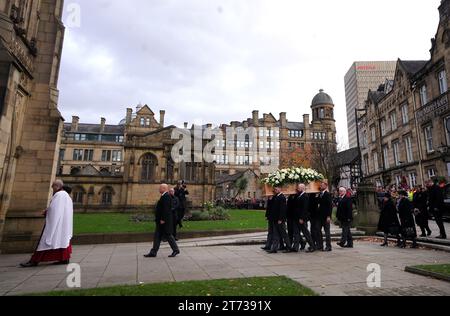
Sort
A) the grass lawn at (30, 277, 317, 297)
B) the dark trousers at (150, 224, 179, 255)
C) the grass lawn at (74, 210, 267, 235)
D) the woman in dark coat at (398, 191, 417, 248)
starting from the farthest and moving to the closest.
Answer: the grass lawn at (74, 210, 267, 235) → the woman in dark coat at (398, 191, 417, 248) → the dark trousers at (150, 224, 179, 255) → the grass lawn at (30, 277, 317, 297)

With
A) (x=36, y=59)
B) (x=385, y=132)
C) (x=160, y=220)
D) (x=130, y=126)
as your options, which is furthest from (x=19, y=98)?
(x=130, y=126)

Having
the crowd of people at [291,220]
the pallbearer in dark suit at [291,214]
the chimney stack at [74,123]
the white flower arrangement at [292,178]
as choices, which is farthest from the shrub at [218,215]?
the chimney stack at [74,123]

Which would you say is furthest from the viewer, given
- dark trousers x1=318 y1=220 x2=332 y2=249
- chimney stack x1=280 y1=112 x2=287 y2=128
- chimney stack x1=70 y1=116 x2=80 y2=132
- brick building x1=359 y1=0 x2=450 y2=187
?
chimney stack x1=280 y1=112 x2=287 y2=128

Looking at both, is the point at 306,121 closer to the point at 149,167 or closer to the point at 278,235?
the point at 149,167

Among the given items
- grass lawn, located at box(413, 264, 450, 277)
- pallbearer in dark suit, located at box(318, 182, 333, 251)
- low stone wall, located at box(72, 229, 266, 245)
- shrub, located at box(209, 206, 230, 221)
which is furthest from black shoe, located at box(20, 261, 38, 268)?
shrub, located at box(209, 206, 230, 221)

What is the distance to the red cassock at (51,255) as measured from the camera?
7363mm

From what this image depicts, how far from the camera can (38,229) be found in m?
10.3

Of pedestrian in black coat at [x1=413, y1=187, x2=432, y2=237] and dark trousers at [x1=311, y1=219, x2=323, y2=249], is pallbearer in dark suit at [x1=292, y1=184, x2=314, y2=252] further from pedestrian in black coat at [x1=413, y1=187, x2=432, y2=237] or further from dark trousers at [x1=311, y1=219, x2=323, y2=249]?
pedestrian in black coat at [x1=413, y1=187, x2=432, y2=237]

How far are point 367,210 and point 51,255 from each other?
44.3 feet

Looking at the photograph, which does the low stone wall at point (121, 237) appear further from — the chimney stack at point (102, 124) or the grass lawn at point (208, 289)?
the chimney stack at point (102, 124)

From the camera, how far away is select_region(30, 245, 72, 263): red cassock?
736 centimetres

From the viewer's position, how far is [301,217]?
30.8 ft
